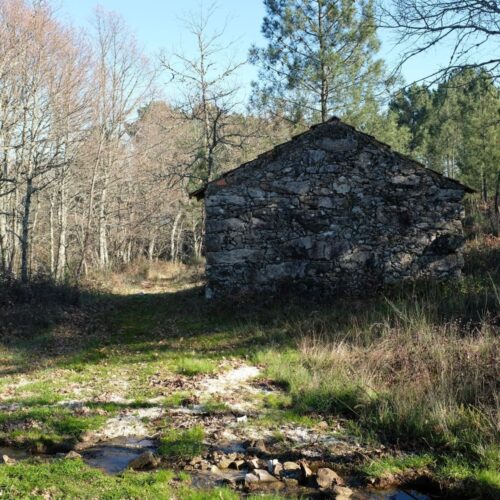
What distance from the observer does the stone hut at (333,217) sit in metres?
13.0

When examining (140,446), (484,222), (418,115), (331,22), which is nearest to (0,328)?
(140,446)

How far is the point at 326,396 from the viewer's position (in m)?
6.79

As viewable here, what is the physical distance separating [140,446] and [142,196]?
26.7 metres

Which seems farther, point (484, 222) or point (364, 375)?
point (484, 222)

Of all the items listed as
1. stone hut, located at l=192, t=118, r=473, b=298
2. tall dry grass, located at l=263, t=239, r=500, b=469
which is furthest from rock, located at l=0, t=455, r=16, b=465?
stone hut, located at l=192, t=118, r=473, b=298

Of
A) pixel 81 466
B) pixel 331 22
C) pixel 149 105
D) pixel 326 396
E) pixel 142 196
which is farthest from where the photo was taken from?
pixel 142 196

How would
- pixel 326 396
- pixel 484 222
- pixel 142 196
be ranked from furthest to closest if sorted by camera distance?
pixel 142 196 → pixel 484 222 → pixel 326 396

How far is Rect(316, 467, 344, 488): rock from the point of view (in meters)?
4.73

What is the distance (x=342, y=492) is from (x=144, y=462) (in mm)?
1853

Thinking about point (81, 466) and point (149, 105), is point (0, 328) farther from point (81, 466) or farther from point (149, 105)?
point (149, 105)

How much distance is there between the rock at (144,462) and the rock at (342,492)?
1713 mm

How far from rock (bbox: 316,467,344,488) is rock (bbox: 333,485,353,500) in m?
0.11

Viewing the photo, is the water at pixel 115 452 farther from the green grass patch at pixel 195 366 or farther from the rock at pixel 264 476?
the green grass patch at pixel 195 366

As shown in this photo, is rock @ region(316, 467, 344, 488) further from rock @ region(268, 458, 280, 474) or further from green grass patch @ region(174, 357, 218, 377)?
green grass patch @ region(174, 357, 218, 377)
